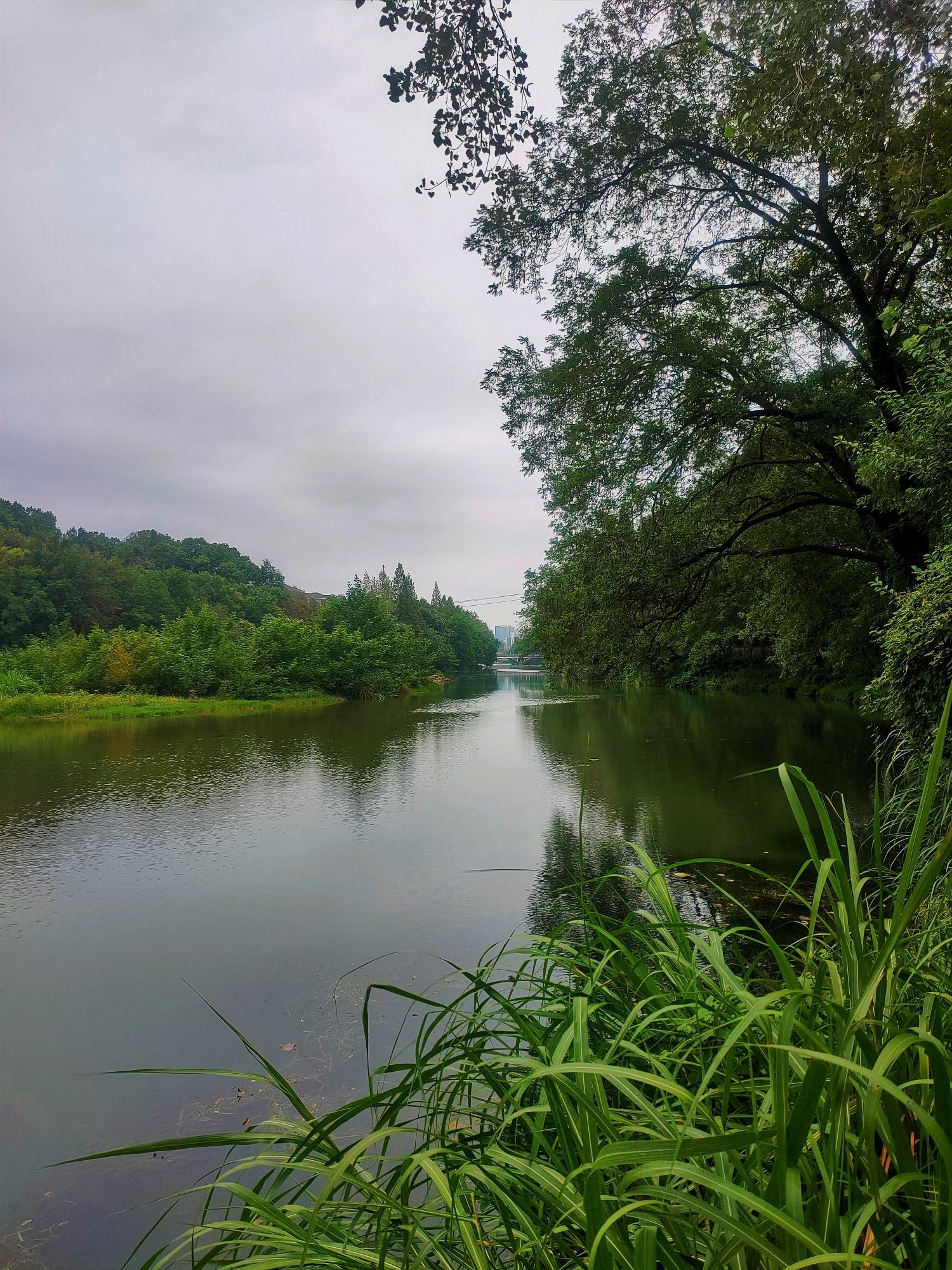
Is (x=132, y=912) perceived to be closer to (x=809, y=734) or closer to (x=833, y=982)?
(x=833, y=982)

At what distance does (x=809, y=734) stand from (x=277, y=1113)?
1290 cm

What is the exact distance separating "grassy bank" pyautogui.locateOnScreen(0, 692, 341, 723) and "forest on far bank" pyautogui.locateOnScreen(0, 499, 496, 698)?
1216 mm

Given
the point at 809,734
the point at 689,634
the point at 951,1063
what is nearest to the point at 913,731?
the point at 951,1063

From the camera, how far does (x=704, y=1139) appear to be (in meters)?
0.79

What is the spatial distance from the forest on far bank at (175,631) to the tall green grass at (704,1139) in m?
25.2

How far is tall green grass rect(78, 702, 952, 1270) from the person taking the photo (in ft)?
2.60

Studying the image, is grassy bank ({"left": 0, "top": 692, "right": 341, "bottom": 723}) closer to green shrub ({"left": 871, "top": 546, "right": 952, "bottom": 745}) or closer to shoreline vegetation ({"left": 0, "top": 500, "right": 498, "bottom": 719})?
shoreline vegetation ({"left": 0, "top": 500, "right": 498, "bottom": 719})

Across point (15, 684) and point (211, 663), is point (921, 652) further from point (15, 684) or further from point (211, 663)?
point (211, 663)

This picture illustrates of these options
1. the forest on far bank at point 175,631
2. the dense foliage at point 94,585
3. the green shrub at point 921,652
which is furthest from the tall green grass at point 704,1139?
the dense foliage at point 94,585

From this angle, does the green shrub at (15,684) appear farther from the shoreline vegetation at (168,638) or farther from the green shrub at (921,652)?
the green shrub at (921,652)

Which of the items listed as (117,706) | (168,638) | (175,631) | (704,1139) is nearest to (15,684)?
(117,706)

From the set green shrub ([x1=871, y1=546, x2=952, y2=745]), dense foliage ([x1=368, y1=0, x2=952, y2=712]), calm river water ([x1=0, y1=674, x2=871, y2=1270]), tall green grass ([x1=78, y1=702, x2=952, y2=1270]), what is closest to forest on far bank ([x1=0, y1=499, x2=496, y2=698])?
calm river water ([x1=0, y1=674, x2=871, y2=1270])

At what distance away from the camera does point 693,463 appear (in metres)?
8.27

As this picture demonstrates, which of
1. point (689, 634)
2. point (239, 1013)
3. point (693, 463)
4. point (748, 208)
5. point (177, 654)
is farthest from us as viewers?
point (177, 654)
